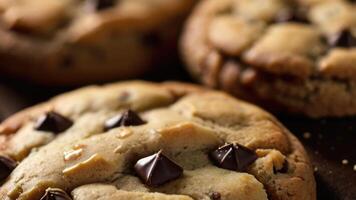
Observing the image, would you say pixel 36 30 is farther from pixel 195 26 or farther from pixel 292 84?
pixel 292 84

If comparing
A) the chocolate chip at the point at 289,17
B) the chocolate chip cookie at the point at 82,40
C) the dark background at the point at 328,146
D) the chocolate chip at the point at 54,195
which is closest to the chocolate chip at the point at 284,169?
the dark background at the point at 328,146

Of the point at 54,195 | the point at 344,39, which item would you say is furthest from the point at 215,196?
the point at 344,39

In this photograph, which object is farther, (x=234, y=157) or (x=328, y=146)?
(x=328, y=146)

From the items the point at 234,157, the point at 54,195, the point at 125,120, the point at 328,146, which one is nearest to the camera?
the point at 54,195

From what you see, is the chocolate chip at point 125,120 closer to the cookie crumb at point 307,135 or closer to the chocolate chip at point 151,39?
the cookie crumb at point 307,135

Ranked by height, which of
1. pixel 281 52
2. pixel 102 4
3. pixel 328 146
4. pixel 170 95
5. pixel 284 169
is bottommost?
pixel 328 146

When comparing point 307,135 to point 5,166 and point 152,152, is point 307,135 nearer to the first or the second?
point 152,152

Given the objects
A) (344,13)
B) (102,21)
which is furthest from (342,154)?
(102,21)
